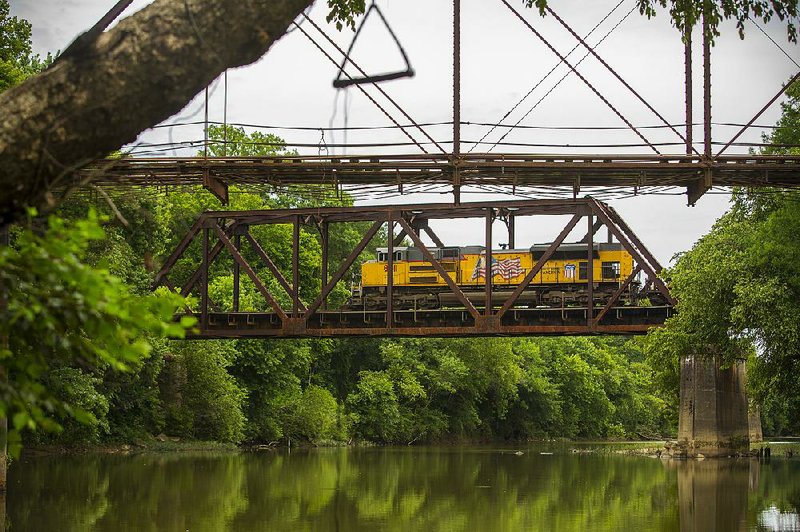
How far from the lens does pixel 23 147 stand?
7.38m

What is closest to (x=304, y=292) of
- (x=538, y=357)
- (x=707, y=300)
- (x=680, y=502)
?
(x=538, y=357)

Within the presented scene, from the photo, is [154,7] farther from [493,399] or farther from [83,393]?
[493,399]

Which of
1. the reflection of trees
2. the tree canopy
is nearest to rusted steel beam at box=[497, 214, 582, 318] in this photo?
the reflection of trees

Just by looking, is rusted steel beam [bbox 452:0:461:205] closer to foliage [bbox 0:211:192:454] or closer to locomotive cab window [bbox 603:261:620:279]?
foliage [bbox 0:211:192:454]

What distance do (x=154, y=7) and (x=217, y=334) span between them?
31.4 m

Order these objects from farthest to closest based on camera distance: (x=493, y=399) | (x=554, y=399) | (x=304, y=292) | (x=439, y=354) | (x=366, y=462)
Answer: (x=554, y=399), (x=493, y=399), (x=439, y=354), (x=304, y=292), (x=366, y=462)

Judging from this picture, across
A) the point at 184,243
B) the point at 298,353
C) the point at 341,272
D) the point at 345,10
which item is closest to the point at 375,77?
the point at 345,10

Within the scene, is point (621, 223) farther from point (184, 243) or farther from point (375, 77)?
point (375, 77)

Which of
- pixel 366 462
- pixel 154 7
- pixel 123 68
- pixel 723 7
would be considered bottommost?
pixel 366 462

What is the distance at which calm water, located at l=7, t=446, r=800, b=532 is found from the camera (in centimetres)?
2444

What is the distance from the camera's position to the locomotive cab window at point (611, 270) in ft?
157

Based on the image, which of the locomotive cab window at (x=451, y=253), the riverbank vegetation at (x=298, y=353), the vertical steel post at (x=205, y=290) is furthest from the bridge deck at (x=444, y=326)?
the locomotive cab window at (x=451, y=253)

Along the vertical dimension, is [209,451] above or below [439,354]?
below

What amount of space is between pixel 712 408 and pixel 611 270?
24.5 feet
